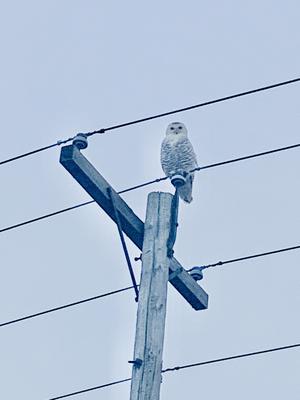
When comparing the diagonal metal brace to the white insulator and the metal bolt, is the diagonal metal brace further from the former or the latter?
the metal bolt

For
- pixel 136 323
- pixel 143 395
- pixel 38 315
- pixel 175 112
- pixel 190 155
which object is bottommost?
pixel 143 395

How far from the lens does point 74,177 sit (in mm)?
6199

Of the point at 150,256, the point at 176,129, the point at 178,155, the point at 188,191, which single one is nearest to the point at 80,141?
the point at 150,256

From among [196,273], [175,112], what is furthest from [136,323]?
[175,112]

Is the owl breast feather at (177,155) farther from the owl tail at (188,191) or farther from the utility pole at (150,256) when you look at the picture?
the utility pole at (150,256)

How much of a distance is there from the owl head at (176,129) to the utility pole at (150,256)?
653 cm

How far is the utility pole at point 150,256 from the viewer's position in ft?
18.4

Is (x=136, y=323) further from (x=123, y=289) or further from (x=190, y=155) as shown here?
(x=190, y=155)

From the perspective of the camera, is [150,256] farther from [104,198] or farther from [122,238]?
[104,198]

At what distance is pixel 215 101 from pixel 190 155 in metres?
5.73

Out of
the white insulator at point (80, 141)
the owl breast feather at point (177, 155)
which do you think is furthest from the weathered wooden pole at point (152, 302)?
the owl breast feather at point (177, 155)

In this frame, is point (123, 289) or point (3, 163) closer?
point (123, 289)

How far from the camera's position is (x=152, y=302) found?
227 inches

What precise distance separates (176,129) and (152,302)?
24.9 feet
